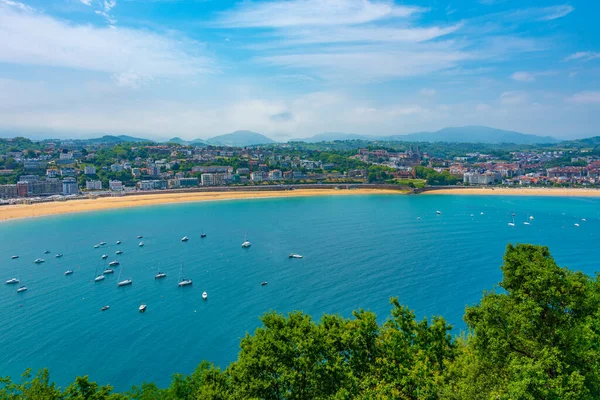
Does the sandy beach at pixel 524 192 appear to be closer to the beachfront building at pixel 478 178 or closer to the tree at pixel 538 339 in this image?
the beachfront building at pixel 478 178

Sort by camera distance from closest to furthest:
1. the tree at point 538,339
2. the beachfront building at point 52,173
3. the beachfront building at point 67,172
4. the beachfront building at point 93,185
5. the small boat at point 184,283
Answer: the tree at point 538,339 < the small boat at point 184,283 < the beachfront building at point 93,185 < the beachfront building at point 52,173 < the beachfront building at point 67,172

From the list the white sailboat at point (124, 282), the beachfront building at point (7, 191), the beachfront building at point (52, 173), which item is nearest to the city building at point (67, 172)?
the beachfront building at point (52, 173)

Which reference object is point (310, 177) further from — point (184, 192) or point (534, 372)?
point (534, 372)

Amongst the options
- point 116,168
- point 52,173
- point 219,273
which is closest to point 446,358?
point 219,273

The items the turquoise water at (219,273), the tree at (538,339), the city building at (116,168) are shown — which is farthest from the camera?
the city building at (116,168)

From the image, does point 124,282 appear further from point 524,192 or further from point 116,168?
point 524,192

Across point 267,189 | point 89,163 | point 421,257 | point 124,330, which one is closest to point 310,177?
point 267,189

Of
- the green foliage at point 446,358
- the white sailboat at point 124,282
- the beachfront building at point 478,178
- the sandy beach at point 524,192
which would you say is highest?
the green foliage at point 446,358
